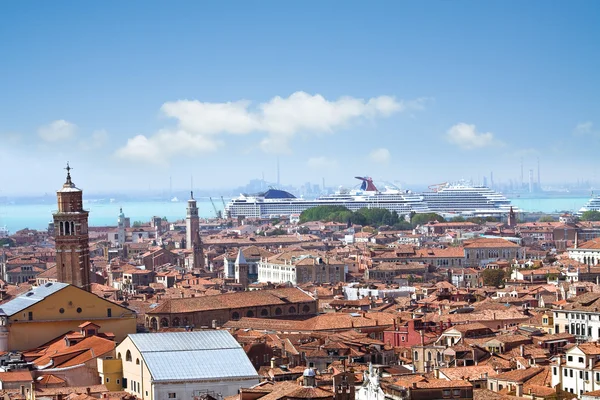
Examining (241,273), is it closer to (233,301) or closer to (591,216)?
(233,301)

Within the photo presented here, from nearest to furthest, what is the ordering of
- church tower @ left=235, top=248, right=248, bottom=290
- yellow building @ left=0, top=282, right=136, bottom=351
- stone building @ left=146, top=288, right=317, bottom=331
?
yellow building @ left=0, top=282, right=136, bottom=351
stone building @ left=146, top=288, right=317, bottom=331
church tower @ left=235, top=248, right=248, bottom=290

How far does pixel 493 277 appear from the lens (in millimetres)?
68500

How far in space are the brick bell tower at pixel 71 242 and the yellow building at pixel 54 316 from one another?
5348 mm

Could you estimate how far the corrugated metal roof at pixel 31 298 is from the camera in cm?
3628

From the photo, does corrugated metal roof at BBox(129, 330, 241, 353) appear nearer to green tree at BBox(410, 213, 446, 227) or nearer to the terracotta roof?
the terracotta roof

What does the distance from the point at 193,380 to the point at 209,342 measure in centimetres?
237

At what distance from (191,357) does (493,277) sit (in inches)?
1609

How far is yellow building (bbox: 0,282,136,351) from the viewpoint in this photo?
117ft

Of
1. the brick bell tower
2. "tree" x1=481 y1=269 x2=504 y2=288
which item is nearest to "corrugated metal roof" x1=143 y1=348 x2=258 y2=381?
the brick bell tower

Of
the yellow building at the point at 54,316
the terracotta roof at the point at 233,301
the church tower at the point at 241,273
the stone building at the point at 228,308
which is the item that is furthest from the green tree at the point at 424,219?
the yellow building at the point at 54,316

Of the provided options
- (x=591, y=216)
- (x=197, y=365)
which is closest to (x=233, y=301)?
(x=197, y=365)

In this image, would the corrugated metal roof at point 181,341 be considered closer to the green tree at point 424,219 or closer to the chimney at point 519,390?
the chimney at point 519,390

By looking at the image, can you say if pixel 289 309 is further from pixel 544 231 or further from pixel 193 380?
pixel 544 231

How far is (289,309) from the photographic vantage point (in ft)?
165
